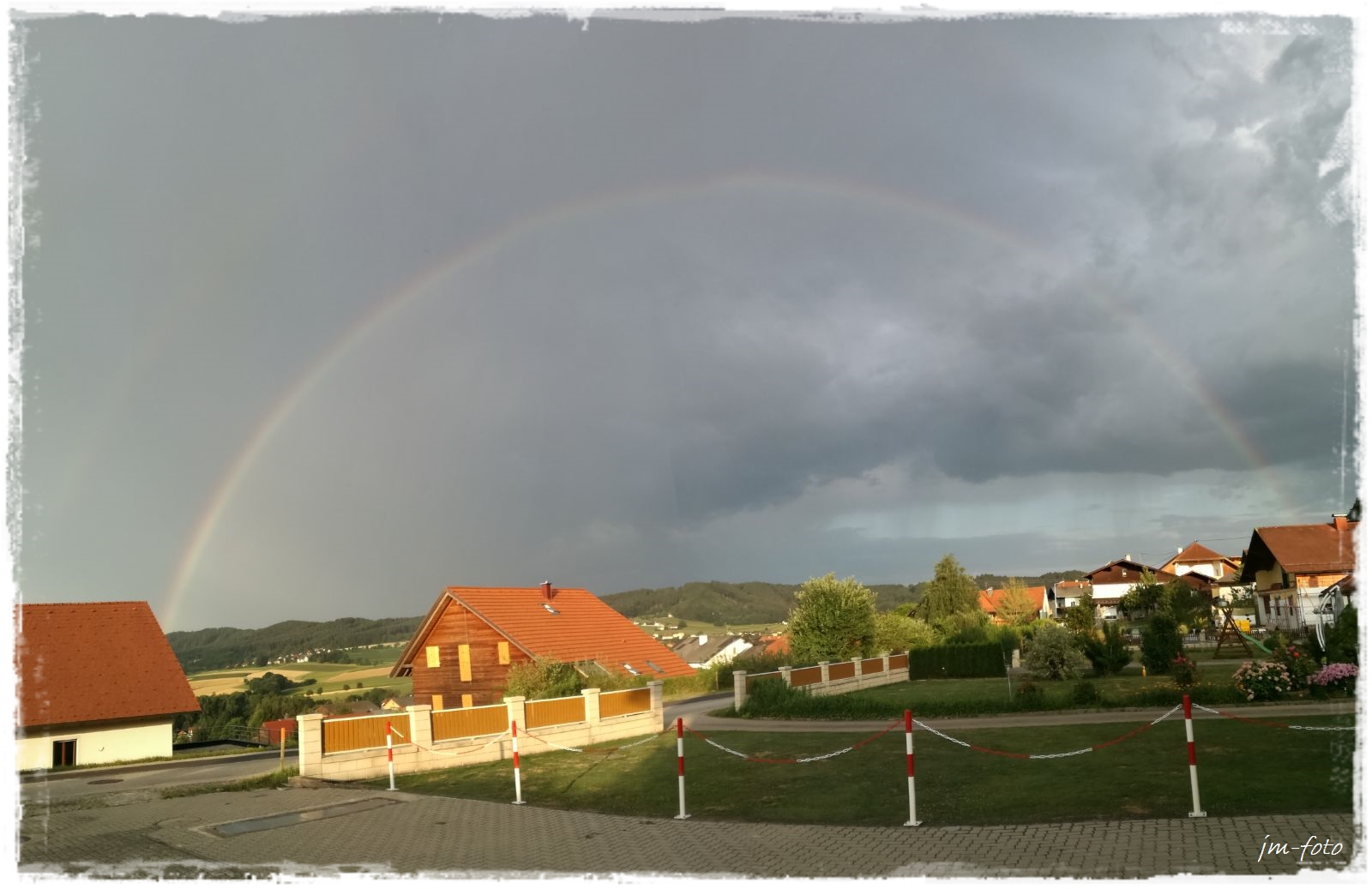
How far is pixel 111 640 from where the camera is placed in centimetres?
3950

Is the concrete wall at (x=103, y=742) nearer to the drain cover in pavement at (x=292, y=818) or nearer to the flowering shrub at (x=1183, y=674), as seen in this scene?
the drain cover in pavement at (x=292, y=818)

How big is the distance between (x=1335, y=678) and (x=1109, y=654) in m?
11.8

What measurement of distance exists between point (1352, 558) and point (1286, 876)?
53555 millimetres

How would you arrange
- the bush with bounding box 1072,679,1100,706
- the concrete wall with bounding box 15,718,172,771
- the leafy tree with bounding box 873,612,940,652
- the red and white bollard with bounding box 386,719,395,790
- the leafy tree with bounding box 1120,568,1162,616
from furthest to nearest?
1. the leafy tree with bounding box 1120,568,1162,616
2. the leafy tree with bounding box 873,612,940,652
3. the concrete wall with bounding box 15,718,172,771
4. the bush with bounding box 1072,679,1100,706
5. the red and white bollard with bounding box 386,719,395,790

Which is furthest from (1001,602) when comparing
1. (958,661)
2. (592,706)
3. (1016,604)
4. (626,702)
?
(592,706)

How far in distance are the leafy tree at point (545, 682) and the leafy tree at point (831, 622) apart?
633 inches

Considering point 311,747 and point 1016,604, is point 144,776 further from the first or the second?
point 1016,604

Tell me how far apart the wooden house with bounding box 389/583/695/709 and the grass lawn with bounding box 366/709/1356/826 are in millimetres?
18175

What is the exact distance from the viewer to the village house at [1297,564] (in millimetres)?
49906

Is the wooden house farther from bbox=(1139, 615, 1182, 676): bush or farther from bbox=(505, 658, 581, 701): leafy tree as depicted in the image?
bbox=(1139, 615, 1182, 676): bush

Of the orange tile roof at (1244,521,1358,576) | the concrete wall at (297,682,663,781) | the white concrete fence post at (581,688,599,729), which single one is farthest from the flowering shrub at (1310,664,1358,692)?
the orange tile roof at (1244,521,1358,576)

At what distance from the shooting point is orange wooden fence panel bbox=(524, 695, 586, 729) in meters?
21.3

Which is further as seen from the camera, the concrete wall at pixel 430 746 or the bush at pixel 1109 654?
the bush at pixel 1109 654

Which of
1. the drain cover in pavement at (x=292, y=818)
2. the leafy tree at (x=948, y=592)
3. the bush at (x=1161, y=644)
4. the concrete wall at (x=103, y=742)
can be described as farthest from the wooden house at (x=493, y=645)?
the leafy tree at (x=948, y=592)
